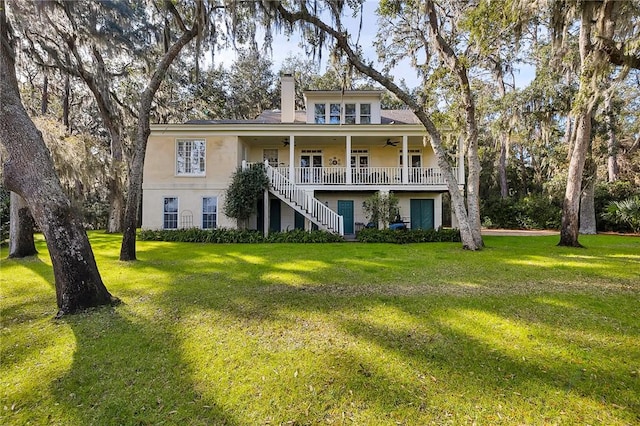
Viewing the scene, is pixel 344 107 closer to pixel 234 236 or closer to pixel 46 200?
pixel 234 236

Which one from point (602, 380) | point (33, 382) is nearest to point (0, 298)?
point (33, 382)

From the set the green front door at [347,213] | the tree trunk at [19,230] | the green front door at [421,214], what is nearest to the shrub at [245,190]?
the green front door at [347,213]

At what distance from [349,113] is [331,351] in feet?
48.7

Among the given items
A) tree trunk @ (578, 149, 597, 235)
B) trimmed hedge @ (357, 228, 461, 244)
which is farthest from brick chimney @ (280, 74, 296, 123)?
tree trunk @ (578, 149, 597, 235)

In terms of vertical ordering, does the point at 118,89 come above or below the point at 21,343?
above

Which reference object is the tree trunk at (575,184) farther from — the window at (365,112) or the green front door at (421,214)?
the window at (365,112)

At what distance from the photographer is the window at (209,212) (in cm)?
1498

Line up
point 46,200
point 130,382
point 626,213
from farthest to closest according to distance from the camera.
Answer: point 626,213 → point 46,200 → point 130,382

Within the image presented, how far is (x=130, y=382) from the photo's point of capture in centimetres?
290

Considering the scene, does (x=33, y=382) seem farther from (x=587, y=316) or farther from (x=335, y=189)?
(x=335, y=189)

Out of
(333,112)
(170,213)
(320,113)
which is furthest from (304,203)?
(170,213)

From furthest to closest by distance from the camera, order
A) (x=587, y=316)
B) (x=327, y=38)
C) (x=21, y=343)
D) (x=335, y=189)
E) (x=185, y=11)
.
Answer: (x=335, y=189) → (x=327, y=38) → (x=185, y=11) → (x=587, y=316) → (x=21, y=343)

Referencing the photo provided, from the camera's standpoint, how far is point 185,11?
32.2 ft

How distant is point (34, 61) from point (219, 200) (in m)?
9.28
